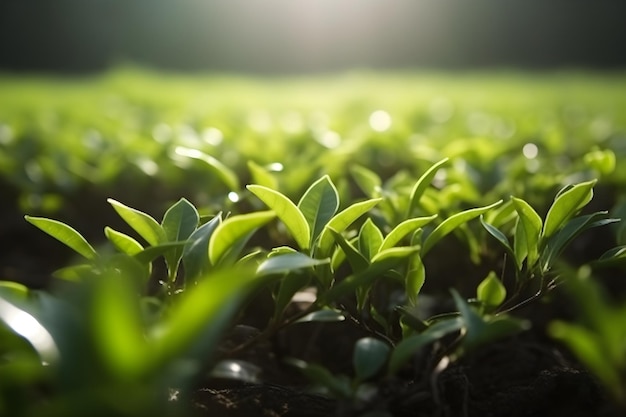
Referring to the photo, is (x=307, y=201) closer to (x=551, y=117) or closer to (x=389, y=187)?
(x=389, y=187)

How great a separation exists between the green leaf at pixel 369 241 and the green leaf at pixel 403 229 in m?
0.01

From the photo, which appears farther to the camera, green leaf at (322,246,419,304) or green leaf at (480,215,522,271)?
green leaf at (480,215,522,271)

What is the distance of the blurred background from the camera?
1591cm

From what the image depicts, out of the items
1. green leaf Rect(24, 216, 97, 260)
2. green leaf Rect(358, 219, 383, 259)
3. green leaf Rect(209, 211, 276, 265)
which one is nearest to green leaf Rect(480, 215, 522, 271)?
green leaf Rect(358, 219, 383, 259)

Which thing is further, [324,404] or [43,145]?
[43,145]

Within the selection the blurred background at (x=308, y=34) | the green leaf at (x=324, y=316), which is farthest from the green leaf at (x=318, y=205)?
the blurred background at (x=308, y=34)

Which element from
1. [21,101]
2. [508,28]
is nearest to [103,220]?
[21,101]

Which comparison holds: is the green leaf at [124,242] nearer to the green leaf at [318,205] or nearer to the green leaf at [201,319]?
the green leaf at [318,205]

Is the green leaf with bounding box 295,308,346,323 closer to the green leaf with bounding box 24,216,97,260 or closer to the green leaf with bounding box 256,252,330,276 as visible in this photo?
the green leaf with bounding box 256,252,330,276

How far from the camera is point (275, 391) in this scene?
3.74ft

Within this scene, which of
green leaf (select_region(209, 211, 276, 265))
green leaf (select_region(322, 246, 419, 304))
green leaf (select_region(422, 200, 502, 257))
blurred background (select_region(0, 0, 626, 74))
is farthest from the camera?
blurred background (select_region(0, 0, 626, 74))

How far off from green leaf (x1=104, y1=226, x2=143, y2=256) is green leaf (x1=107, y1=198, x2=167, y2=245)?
0.02 metres

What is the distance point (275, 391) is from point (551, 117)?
309 centimetres

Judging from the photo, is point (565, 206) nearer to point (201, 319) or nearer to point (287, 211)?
point (287, 211)
